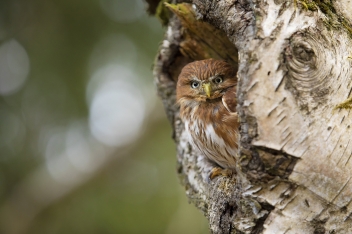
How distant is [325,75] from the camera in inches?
93.0

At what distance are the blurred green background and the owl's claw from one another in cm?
259

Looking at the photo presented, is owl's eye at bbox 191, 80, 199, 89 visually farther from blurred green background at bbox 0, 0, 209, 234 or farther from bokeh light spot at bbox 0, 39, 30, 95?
bokeh light spot at bbox 0, 39, 30, 95

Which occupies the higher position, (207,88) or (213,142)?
(207,88)

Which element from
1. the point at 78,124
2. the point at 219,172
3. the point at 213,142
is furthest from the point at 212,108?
the point at 78,124

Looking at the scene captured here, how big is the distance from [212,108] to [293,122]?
→ 1.21 metres

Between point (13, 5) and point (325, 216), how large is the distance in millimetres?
5614

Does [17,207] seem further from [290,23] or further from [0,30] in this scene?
[290,23]

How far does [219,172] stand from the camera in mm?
3508

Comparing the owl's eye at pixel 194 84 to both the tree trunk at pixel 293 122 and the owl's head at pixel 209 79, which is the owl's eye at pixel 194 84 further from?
the tree trunk at pixel 293 122

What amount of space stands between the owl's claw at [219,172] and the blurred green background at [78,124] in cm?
259

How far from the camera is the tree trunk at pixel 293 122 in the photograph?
2.32 metres

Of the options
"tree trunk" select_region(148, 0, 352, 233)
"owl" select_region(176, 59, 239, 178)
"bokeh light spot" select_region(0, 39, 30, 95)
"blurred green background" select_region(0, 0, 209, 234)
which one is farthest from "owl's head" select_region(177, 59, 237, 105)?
"bokeh light spot" select_region(0, 39, 30, 95)

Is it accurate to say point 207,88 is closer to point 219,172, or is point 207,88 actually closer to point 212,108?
point 212,108

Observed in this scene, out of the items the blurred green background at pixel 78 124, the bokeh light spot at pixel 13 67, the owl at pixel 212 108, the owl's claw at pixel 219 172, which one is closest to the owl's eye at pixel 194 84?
the owl at pixel 212 108
